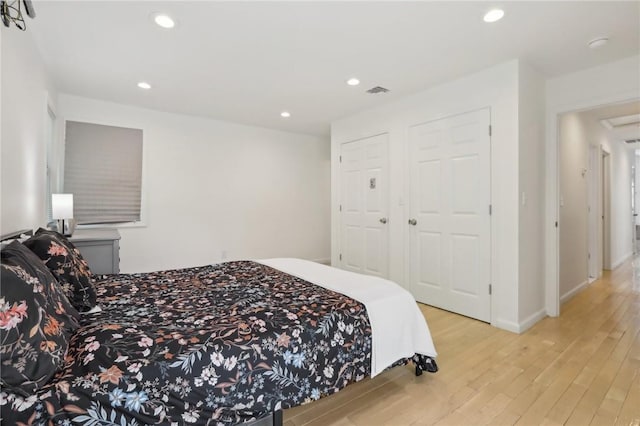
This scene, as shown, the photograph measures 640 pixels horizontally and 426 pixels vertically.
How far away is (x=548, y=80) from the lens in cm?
319

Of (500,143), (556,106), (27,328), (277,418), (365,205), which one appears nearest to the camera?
(27,328)

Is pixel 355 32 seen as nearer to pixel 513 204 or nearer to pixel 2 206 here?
pixel 513 204

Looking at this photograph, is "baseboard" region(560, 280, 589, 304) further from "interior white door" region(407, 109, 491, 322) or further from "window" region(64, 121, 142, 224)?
"window" region(64, 121, 142, 224)

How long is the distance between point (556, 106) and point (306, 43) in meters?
2.62

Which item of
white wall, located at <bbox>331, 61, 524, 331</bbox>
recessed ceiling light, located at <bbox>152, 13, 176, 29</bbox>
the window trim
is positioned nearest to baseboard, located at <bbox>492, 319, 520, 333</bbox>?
white wall, located at <bbox>331, 61, 524, 331</bbox>

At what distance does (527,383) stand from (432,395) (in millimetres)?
667

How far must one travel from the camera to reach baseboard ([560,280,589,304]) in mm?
3592

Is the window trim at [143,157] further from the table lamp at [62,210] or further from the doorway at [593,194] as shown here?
the doorway at [593,194]

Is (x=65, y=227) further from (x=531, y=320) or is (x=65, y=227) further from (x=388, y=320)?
(x=531, y=320)

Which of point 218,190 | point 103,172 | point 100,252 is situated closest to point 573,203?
point 218,190

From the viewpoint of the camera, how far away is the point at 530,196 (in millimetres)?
2967

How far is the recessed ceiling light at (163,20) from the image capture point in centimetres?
213

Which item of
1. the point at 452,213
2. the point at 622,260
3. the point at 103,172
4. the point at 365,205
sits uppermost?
the point at 103,172

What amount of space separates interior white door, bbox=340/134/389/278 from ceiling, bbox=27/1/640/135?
34.4 inches
